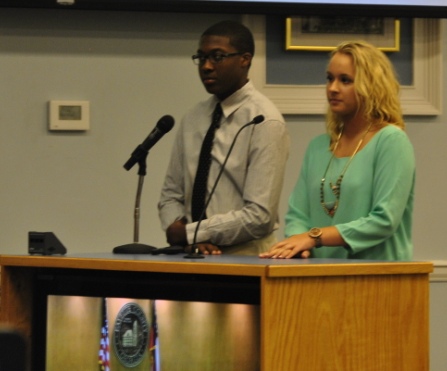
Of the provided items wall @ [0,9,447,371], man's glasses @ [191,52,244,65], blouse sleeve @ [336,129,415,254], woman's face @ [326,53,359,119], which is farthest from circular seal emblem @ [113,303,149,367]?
wall @ [0,9,447,371]

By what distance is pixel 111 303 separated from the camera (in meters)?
2.19

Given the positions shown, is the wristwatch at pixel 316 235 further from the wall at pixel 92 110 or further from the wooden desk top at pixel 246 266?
the wall at pixel 92 110

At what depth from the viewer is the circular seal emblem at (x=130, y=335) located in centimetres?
212

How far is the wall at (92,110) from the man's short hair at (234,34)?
1100 mm

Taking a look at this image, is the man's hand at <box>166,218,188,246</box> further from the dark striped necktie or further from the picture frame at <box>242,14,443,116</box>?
the picture frame at <box>242,14,443,116</box>

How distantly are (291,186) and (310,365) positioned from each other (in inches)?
88.8

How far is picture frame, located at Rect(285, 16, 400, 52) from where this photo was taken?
13.3 feet

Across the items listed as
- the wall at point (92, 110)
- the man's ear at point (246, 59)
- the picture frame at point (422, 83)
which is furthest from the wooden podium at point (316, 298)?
the picture frame at point (422, 83)

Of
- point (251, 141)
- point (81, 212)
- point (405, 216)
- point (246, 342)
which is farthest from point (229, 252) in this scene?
point (81, 212)

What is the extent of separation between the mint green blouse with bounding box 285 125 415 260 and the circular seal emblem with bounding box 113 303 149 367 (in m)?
0.60

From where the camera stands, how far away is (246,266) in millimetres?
1879

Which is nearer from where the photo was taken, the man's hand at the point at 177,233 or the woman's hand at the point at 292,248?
the woman's hand at the point at 292,248

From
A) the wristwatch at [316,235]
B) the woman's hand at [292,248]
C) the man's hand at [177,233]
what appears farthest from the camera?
the man's hand at [177,233]

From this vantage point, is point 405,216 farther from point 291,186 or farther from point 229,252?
point 291,186
